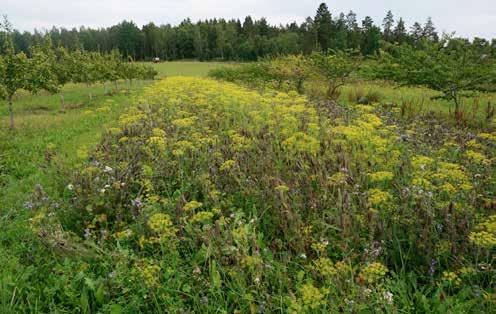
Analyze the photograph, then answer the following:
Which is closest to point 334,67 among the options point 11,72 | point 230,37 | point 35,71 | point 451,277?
point 35,71

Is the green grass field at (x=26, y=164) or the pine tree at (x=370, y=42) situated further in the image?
the pine tree at (x=370, y=42)

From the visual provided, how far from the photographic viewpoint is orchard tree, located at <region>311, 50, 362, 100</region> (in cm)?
1880

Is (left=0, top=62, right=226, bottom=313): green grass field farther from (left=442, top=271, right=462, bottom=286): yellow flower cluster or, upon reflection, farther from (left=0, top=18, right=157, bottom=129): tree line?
(left=442, top=271, right=462, bottom=286): yellow flower cluster

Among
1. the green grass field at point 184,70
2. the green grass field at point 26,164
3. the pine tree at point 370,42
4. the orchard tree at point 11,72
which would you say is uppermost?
the pine tree at point 370,42

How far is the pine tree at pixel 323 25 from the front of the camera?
197 ft

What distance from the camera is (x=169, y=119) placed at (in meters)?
7.07

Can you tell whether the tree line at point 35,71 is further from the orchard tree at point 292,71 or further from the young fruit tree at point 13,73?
the orchard tree at point 292,71

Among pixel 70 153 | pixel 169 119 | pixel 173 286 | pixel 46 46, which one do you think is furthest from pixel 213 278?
pixel 46 46

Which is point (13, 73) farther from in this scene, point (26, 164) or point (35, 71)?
point (26, 164)

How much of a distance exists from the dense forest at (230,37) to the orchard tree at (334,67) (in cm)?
3894

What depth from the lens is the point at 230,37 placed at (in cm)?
8269

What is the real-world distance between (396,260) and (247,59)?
72423 mm

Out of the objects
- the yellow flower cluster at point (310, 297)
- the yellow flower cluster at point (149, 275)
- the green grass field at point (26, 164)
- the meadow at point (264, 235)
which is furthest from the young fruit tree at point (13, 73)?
the yellow flower cluster at point (310, 297)

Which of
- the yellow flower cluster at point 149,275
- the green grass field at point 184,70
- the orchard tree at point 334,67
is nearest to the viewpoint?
the yellow flower cluster at point 149,275
